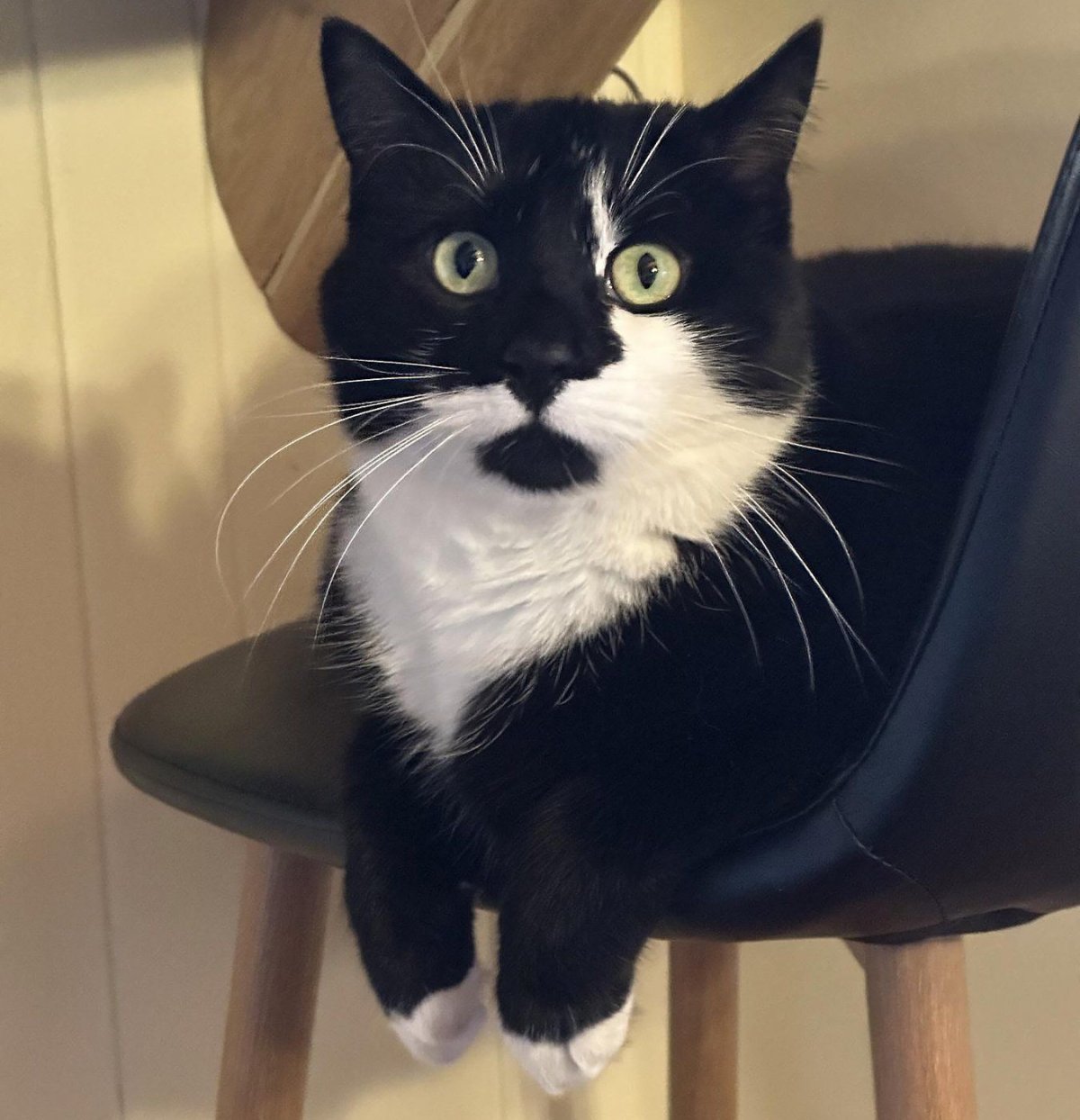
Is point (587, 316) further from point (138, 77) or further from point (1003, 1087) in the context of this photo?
point (1003, 1087)

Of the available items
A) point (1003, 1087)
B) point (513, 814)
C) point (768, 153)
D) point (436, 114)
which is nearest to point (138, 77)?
point (436, 114)

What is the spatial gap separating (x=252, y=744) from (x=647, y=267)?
327 millimetres

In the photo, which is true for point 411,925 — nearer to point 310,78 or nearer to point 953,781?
point 953,781

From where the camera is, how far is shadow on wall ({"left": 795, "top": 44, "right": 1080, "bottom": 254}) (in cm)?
92

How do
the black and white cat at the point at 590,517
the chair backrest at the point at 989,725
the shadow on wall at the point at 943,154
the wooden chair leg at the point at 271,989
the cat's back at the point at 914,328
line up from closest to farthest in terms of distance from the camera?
1. the chair backrest at the point at 989,725
2. the black and white cat at the point at 590,517
3. the cat's back at the point at 914,328
4. the wooden chair leg at the point at 271,989
5. the shadow on wall at the point at 943,154

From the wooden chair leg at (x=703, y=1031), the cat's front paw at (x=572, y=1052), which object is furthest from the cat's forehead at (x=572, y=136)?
the wooden chair leg at (x=703, y=1031)

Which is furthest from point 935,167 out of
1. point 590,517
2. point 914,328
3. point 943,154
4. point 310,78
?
point 590,517

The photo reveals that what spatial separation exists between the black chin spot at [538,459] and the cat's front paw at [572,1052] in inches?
8.9

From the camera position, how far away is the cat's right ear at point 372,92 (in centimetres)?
59

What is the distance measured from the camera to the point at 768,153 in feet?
1.90

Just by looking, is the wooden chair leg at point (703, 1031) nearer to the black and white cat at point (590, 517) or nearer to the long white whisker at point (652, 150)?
the black and white cat at point (590, 517)

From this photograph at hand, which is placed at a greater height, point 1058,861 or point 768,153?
point 768,153

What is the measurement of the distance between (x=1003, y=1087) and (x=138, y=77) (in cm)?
113

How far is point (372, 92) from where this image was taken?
0.60m
